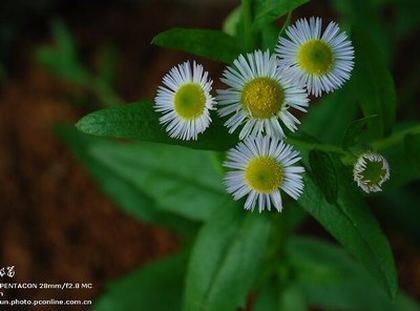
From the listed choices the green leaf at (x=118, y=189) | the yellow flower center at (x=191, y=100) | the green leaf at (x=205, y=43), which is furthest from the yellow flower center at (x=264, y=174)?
the green leaf at (x=118, y=189)

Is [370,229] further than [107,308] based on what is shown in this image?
No

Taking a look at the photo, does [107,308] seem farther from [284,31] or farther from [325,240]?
A: [284,31]

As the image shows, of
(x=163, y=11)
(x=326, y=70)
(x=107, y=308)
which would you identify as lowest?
A: (x=107, y=308)

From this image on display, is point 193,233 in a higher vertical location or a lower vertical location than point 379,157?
higher

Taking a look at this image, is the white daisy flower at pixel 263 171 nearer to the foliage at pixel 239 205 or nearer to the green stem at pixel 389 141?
the foliage at pixel 239 205

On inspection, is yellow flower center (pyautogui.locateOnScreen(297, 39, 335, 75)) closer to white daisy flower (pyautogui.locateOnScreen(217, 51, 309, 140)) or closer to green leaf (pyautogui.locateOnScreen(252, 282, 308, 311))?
white daisy flower (pyautogui.locateOnScreen(217, 51, 309, 140))

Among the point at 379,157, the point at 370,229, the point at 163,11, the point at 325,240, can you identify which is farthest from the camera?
the point at 163,11

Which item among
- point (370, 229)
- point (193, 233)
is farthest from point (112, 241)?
point (370, 229)

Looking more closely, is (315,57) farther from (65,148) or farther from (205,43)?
(65,148)
